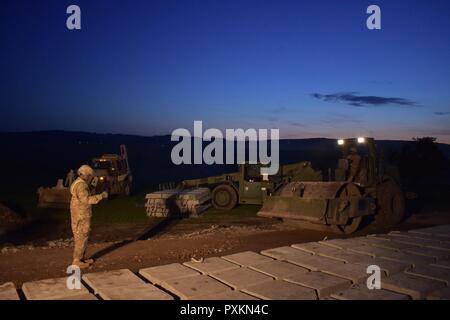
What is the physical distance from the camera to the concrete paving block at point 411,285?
501 centimetres

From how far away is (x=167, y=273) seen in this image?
5.85 m

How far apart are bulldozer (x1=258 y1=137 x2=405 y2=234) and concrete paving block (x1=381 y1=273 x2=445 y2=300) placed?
198 inches

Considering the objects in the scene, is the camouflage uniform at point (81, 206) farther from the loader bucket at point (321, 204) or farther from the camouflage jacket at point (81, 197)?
the loader bucket at point (321, 204)

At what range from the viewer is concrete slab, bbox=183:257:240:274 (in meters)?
6.07

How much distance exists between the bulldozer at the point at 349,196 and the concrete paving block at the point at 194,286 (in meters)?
5.74

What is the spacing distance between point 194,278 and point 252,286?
837 millimetres

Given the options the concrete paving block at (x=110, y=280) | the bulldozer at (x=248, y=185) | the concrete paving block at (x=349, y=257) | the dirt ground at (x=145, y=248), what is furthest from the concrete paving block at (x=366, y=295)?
the bulldozer at (x=248, y=185)

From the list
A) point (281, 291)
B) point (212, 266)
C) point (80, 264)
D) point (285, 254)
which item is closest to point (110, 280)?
point (212, 266)

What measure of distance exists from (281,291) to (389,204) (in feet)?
28.3

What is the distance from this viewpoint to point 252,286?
5.30m

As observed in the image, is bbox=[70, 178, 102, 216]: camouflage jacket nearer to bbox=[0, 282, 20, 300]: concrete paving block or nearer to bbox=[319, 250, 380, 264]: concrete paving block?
bbox=[0, 282, 20, 300]: concrete paving block

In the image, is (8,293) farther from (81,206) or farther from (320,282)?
(320,282)
